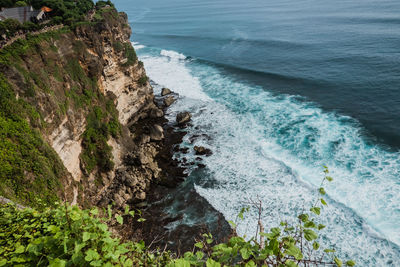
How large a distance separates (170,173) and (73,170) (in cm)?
891

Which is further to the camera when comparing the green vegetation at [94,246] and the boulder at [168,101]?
the boulder at [168,101]

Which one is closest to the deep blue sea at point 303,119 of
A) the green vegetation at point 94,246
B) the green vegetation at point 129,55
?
the green vegetation at point 129,55

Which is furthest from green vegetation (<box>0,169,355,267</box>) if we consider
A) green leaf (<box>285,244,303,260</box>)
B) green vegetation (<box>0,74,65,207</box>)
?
green vegetation (<box>0,74,65,207</box>)

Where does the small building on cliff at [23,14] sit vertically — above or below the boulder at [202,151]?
above

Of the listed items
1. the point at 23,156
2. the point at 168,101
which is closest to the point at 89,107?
the point at 23,156

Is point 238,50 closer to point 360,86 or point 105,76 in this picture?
point 360,86

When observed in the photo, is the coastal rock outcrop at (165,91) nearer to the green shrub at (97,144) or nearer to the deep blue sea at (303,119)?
the deep blue sea at (303,119)

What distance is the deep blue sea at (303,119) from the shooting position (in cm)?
1705

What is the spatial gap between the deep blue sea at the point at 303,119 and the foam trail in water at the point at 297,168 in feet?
0.28

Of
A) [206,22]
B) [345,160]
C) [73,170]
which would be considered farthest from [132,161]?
[206,22]

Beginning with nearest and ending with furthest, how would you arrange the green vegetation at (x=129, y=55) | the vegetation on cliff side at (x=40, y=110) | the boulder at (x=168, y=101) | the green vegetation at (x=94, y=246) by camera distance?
the green vegetation at (x=94, y=246) → the vegetation on cliff side at (x=40, y=110) → the green vegetation at (x=129, y=55) → the boulder at (x=168, y=101)

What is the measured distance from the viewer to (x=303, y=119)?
93.8ft

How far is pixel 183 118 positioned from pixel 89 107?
13248 mm

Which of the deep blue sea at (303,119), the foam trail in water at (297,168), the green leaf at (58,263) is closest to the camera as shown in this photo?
the green leaf at (58,263)
